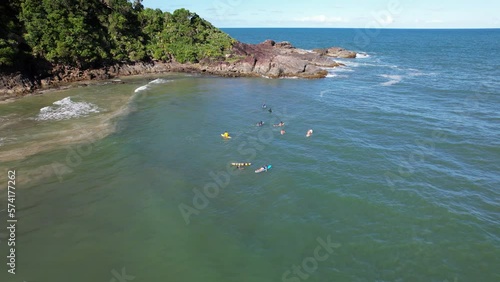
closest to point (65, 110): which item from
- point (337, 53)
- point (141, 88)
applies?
point (141, 88)

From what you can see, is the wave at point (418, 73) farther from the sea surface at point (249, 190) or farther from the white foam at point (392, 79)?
the sea surface at point (249, 190)

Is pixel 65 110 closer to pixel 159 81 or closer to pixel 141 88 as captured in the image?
pixel 141 88

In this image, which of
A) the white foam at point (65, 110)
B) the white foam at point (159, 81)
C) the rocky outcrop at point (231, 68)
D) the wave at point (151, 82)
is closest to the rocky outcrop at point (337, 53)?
the rocky outcrop at point (231, 68)

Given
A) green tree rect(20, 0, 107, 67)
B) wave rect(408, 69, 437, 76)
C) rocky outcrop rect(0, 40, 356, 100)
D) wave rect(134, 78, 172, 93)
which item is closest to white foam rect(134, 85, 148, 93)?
wave rect(134, 78, 172, 93)

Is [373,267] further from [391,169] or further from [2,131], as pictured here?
[2,131]

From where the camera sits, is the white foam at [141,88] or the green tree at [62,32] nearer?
the green tree at [62,32]

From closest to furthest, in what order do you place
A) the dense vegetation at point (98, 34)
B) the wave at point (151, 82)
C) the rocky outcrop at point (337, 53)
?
the dense vegetation at point (98, 34)
the wave at point (151, 82)
the rocky outcrop at point (337, 53)
